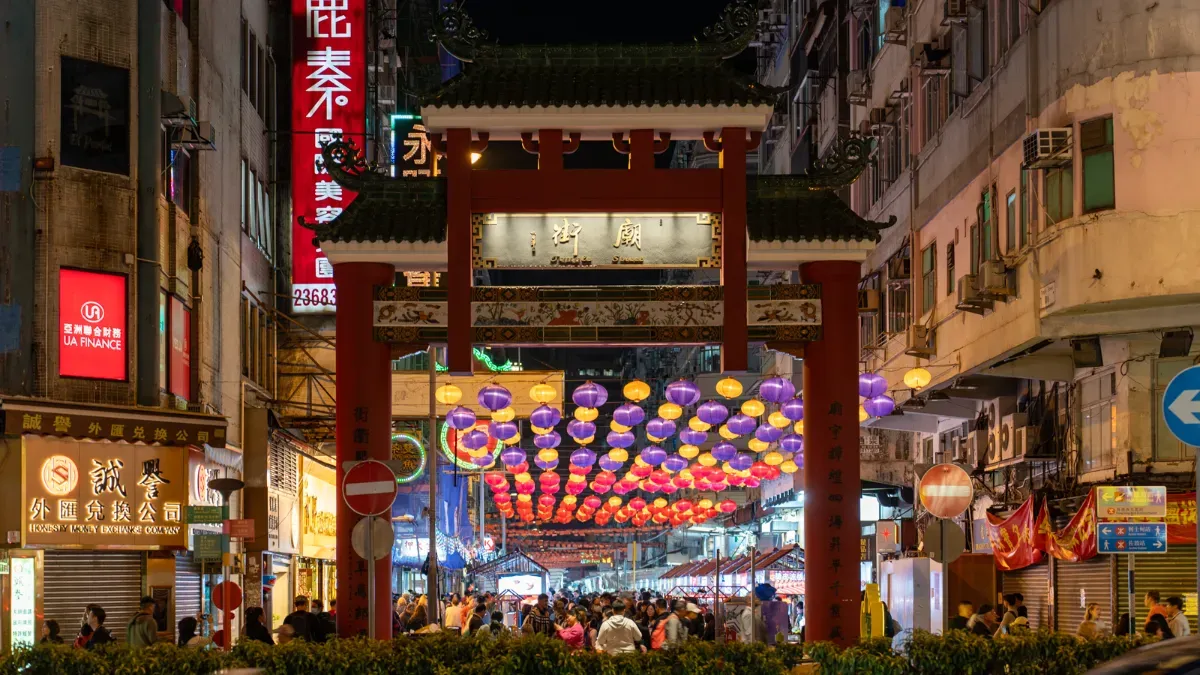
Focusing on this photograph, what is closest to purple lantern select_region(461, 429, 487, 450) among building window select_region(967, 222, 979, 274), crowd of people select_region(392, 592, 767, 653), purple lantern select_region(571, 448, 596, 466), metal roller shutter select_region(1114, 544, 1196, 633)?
crowd of people select_region(392, 592, 767, 653)

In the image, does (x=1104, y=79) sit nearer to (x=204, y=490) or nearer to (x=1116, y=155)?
(x=1116, y=155)

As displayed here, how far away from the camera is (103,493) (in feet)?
84.3

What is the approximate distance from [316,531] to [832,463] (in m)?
25.0

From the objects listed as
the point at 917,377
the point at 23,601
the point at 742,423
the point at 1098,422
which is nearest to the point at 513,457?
the point at 742,423

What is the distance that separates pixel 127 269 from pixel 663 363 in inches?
3252

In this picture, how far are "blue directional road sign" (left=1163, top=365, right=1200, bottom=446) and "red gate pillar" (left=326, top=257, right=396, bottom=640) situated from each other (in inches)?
405

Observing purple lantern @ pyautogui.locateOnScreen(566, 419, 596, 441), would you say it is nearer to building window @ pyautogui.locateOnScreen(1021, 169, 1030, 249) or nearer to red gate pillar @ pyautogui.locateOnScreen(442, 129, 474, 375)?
building window @ pyautogui.locateOnScreen(1021, 169, 1030, 249)

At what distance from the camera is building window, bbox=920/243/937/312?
3247cm

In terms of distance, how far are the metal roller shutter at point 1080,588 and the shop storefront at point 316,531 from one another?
57.8ft

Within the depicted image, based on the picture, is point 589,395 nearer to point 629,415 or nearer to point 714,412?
point 629,415

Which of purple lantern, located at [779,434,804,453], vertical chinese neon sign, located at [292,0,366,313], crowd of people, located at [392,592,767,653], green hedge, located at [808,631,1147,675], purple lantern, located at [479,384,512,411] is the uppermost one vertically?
vertical chinese neon sign, located at [292,0,366,313]

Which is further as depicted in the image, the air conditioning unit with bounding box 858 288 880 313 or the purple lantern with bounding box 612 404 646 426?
the purple lantern with bounding box 612 404 646 426

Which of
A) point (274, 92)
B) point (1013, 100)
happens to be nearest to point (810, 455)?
point (1013, 100)

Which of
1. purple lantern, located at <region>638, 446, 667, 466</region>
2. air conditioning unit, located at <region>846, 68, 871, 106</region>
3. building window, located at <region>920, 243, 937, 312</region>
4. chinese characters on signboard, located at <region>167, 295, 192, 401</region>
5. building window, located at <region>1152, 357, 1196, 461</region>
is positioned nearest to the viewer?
building window, located at <region>1152, 357, 1196, 461</region>
